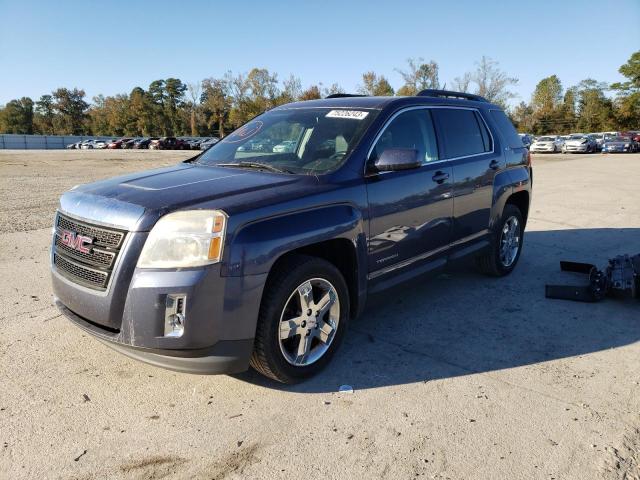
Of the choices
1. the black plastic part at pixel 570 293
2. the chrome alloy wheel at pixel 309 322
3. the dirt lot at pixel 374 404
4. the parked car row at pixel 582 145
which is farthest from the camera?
Answer: the parked car row at pixel 582 145

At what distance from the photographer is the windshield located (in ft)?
12.5

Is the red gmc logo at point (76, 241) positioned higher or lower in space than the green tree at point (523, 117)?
lower

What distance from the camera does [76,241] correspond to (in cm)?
317

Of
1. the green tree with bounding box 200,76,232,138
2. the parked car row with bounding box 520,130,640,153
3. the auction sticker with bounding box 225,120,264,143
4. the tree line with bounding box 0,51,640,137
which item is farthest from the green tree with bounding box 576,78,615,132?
the auction sticker with bounding box 225,120,264,143

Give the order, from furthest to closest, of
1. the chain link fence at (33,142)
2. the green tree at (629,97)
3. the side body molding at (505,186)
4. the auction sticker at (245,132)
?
the green tree at (629,97) < the chain link fence at (33,142) < the side body molding at (505,186) < the auction sticker at (245,132)

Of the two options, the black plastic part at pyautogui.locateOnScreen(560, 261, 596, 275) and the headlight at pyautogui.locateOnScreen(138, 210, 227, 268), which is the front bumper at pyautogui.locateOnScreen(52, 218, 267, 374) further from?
the black plastic part at pyautogui.locateOnScreen(560, 261, 596, 275)

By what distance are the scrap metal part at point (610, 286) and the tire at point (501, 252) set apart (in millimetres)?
644

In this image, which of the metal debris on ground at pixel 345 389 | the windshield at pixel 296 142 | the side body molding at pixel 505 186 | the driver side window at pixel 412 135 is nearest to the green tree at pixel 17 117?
the windshield at pixel 296 142

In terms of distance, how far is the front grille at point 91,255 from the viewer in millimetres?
2932

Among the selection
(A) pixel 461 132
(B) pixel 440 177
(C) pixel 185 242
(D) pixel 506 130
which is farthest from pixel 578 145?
(C) pixel 185 242

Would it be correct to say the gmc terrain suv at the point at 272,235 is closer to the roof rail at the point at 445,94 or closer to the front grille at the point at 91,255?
the front grille at the point at 91,255

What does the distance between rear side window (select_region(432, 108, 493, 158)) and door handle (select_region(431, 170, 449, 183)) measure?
0.22 metres

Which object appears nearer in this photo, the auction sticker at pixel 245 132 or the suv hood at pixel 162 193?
the suv hood at pixel 162 193

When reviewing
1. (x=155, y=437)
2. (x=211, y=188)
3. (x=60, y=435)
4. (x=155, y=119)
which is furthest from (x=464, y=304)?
(x=155, y=119)
